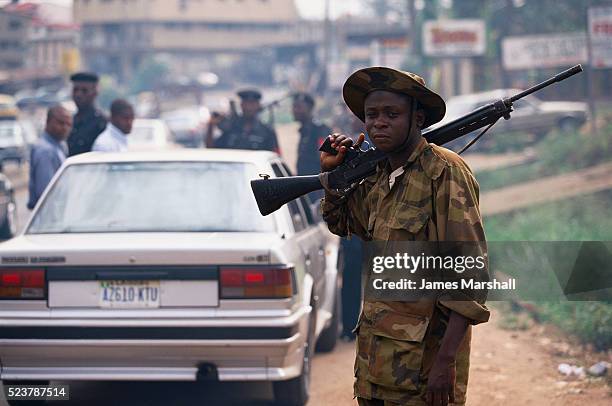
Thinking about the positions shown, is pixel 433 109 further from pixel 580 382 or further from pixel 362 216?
pixel 580 382

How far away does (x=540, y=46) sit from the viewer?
2341 cm

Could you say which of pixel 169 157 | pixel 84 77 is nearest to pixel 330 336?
pixel 169 157

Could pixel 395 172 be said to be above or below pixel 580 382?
above

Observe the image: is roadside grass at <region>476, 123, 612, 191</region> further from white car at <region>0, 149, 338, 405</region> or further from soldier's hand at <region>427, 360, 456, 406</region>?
soldier's hand at <region>427, 360, 456, 406</region>

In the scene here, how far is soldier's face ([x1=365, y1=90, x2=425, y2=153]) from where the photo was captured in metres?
3.20

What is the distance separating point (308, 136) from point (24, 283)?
14.7ft

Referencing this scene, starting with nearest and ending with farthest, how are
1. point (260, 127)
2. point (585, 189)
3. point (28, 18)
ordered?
point (260, 127) → point (585, 189) → point (28, 18)

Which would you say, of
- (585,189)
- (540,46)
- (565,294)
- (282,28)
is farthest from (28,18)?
(565,294)

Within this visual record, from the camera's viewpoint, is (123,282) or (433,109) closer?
(433,109)

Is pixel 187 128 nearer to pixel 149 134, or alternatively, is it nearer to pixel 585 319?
pixel 149 134

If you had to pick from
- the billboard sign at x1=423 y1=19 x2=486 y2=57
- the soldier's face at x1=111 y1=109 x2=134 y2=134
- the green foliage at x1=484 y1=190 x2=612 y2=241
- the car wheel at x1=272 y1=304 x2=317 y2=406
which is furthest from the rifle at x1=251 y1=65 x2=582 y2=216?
the billboard sign at x1=423 y1=19 x2=486 y2=57

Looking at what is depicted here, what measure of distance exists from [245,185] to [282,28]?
3929 inches

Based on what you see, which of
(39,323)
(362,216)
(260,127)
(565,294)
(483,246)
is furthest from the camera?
(260,127)

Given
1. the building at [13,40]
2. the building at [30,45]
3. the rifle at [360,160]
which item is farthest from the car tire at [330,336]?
the building at [13,40]
